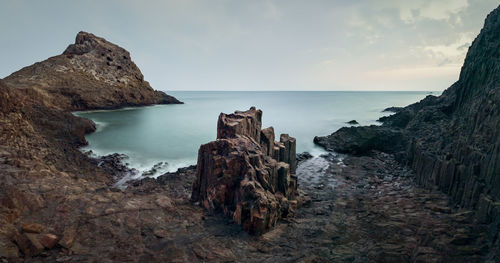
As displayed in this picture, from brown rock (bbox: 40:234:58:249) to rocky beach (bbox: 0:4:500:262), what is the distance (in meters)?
0.06

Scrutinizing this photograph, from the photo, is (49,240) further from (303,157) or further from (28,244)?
(303,157)

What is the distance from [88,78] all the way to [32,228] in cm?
5963

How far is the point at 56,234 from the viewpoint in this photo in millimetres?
7219

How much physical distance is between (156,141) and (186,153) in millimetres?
7855

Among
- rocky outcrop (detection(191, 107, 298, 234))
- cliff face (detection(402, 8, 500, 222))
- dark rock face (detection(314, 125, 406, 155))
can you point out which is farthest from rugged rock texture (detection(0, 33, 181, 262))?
dark rock face (detection(314, 125, 406, 155))

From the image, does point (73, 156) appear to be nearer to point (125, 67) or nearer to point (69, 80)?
point (69, 80)

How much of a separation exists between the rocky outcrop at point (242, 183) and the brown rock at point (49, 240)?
5298mm

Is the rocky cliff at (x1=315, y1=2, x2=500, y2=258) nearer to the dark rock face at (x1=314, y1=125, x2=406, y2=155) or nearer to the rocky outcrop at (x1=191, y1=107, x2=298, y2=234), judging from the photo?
the dark rock face at (x1=314, y1=125, x2=406, y2=155)

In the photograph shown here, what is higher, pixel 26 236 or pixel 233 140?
pixel 233 140

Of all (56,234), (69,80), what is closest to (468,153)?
(56,234)

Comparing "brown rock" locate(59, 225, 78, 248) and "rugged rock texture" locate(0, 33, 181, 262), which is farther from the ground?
"rugged rock texture" locate(0, 33, 181, 262)

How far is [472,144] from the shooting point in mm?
11609

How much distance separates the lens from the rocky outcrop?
956 centimetres

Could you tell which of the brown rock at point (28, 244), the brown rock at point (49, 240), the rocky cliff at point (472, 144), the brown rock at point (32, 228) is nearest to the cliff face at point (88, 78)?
the brown rock at point (32, 228)
